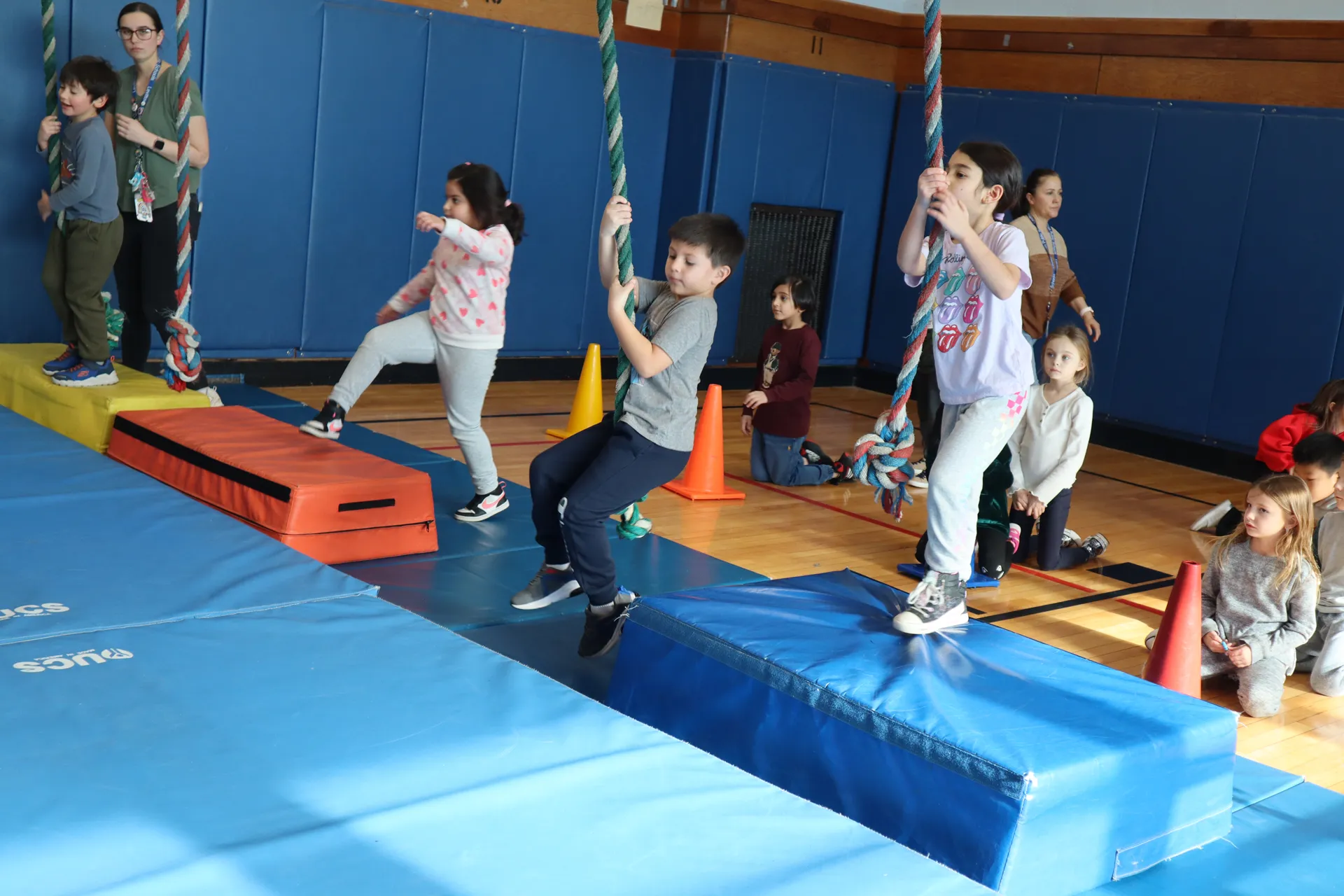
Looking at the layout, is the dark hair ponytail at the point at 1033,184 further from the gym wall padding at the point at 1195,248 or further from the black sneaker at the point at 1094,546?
the gym wall padding at the point at 1195,248

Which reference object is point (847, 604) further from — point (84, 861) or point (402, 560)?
point (84, 861)

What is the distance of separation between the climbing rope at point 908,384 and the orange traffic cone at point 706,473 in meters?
2.28

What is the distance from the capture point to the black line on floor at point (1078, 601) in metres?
4.52

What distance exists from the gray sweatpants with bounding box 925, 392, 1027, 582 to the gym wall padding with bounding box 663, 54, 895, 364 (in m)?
5.21

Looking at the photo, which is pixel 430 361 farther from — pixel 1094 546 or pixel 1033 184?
pixel 1033 184

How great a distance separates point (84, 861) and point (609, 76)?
7.33 feet

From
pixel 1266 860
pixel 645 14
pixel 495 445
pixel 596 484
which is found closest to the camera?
pixel 1266 860

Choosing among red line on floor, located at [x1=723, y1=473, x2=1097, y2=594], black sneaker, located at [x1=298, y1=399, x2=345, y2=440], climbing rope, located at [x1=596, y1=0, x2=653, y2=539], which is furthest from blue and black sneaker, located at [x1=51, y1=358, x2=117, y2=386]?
red line on floor, located at [x1=723, y1=473, x2=1097, y2=594]

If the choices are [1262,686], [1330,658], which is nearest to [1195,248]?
[1330,658]

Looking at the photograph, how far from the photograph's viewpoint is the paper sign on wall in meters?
8.03

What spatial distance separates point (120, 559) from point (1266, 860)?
2835mm

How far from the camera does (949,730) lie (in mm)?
2578

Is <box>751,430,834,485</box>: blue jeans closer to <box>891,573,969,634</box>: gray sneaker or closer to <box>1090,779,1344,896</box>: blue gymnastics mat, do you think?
<box>891,573,969,634</box>: gray sneaker

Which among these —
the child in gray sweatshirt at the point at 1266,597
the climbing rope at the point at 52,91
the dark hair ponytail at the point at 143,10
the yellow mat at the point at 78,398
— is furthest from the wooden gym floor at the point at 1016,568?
the dark hair ponytail at the point at 143,10
